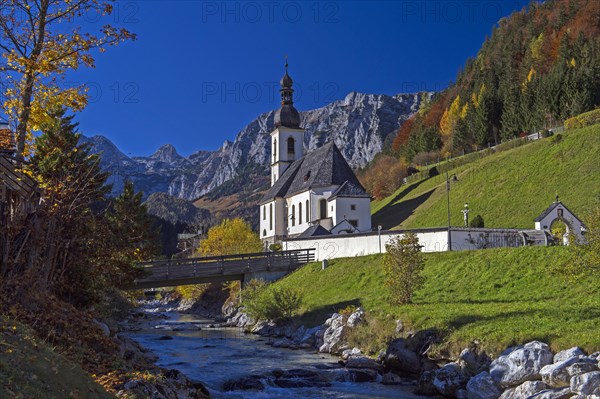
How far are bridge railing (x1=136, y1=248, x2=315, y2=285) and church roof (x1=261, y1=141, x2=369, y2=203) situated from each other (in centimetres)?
1296

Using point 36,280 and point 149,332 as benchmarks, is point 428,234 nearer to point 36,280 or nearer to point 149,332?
point 149,332

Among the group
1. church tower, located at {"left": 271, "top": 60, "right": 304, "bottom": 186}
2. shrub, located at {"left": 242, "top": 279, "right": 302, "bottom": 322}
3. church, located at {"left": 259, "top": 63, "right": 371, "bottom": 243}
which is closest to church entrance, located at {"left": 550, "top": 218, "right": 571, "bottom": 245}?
shrub, located at {"left": 242, "top": 279, "right": 302, "bottom": 322}

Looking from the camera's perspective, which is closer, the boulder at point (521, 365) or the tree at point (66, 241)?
the tree at point (66, 241)

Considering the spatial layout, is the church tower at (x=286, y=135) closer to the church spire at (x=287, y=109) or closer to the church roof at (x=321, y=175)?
the church spire at (x=287, y=109)

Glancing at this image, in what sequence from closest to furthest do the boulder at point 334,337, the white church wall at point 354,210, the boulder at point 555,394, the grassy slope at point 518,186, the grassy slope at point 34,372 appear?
the grassy slope at point 34,372, the boulder at point 555,394, the boulder at point 334,337, the grassy slope at point 518,186, the white church wall at point 354,210

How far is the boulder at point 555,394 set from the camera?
12.4 metres

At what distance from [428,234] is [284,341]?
12622 mm

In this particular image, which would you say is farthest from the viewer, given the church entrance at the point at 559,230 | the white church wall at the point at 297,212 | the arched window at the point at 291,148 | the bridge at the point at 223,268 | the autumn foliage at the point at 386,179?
the autumn foliage at the point at 386,179

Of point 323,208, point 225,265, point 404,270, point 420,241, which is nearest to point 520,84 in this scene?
point 323,208

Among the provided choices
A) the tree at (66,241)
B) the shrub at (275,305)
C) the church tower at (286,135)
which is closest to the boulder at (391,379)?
the tree at (66,241)

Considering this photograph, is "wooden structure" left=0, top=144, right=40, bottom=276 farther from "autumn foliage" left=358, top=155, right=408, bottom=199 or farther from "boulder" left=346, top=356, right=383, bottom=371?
"autumn foliage" left=358, top=155, right=408, bottom=199

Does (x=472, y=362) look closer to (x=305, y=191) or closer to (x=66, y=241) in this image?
(x=66, y=241)

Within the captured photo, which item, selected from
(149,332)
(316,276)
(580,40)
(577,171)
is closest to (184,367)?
(149,332)

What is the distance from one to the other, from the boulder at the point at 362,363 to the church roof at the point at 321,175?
119ft
